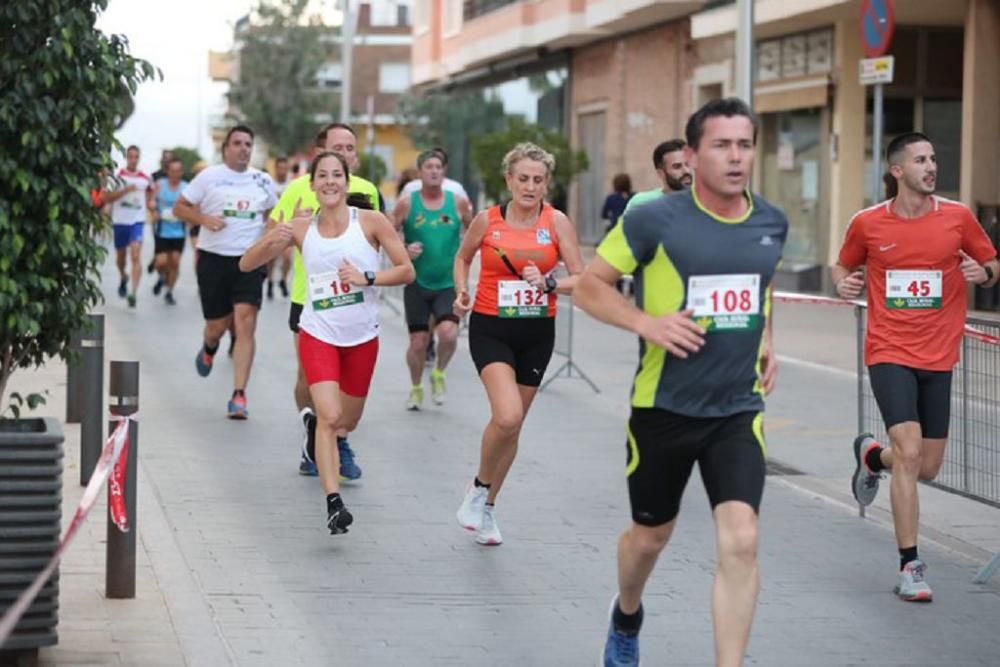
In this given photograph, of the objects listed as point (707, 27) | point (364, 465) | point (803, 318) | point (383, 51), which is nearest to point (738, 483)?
point (364, 465)

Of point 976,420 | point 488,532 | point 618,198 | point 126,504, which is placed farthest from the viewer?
point 618,198

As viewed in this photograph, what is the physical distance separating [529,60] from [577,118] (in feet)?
10.6

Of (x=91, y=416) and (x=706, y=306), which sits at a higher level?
(x=706, y=306)

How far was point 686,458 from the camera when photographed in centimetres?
639

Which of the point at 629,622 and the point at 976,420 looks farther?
the point at 976,420

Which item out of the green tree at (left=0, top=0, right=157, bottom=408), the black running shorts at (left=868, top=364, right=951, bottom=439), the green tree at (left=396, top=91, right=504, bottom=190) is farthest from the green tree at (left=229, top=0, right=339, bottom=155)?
the green tree at (left=0, top=0, right=157, bottom=408)

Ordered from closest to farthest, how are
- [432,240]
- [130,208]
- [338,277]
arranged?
[338,277] → [432,240] → [130,208]

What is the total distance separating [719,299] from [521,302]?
341cm

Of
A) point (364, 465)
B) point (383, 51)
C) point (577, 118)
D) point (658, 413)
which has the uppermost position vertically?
point (383, 51)

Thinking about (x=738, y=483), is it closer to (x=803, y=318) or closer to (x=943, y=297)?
(x=943, y=297)

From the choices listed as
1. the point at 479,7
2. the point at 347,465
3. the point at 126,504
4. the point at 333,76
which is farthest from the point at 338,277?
the point at 333,76

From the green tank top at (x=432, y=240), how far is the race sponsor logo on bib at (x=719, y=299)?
9.05 meters

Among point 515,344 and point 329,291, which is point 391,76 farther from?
point 515,344

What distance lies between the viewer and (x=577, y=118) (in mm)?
44281
